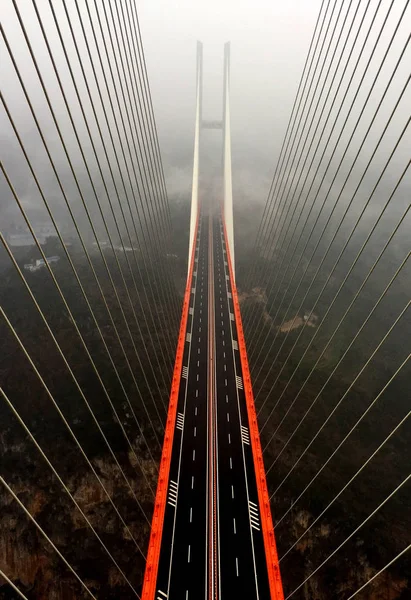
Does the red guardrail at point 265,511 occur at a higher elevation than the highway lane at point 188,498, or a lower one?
higher

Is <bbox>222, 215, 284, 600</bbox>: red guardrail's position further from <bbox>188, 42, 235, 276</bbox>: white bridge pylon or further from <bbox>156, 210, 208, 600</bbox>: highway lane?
<bbox>188, 42, 235, 276</bbox>: white bridge pylon

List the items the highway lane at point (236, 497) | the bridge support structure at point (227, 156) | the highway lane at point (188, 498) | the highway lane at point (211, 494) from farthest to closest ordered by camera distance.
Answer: the bridge support structure at point (227, 156) < the highway lane at point (236, 497) < the highway lane at point (211, 494) < the highway lane at point (188, 498)

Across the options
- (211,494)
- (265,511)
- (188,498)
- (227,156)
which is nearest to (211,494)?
(211,494)

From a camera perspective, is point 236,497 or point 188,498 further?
point 236,497

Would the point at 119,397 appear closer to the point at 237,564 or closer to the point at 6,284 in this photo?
the point at 237,564

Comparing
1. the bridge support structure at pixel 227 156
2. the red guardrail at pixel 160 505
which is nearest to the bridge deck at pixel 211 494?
the red guardrail at pixel 160 505

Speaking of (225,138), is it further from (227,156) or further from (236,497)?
(236,497)

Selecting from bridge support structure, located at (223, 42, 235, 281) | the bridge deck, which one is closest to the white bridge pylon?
bridge support structure, located at (223, 42, 235, 281)

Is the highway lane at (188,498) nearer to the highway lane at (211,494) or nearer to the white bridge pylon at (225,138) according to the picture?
the highway lane at (211,494)
